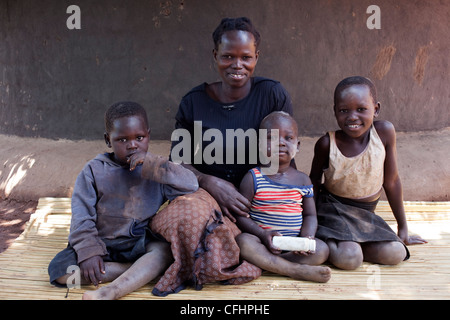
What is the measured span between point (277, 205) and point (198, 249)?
0.58 metres

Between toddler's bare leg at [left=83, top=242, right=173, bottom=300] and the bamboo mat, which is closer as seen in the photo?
toddler's bare leg at [left=83, top=242, right=173, bottom=300]

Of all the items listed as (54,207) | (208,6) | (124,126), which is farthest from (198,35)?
(54,207)

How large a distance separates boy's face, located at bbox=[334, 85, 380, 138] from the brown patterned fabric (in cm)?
96

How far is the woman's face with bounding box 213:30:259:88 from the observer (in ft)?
9.16

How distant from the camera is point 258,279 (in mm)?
2551

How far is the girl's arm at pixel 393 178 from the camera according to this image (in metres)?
2.95

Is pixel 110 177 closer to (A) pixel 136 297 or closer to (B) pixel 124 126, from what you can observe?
(B) pixel 124 126

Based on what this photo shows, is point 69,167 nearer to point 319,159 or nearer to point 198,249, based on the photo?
point 198,249

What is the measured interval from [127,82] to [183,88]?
1.57 ft

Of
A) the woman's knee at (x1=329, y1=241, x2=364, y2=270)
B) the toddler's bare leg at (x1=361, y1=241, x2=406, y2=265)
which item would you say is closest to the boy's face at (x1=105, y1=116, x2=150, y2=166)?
the woman's knee at (x1=329, y1=241, x2=364, y2=270)

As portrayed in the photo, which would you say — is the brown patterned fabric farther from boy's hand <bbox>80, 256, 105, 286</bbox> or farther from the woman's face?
the woman's face

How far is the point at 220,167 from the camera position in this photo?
3016mm

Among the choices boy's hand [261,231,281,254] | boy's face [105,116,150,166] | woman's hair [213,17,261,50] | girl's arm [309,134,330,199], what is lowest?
boy's hand [261,231,281,254]

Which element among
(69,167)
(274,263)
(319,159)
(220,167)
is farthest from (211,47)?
(274,263)
